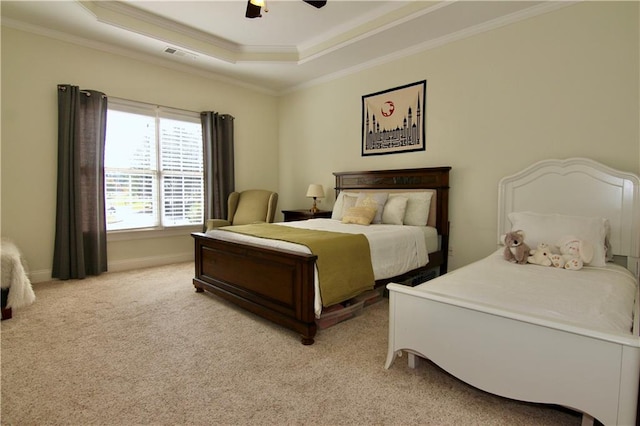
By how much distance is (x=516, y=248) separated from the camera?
254 cm

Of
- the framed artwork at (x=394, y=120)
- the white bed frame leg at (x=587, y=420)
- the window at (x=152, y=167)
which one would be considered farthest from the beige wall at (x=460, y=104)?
the white bed frame leg at (x=587, y=420)

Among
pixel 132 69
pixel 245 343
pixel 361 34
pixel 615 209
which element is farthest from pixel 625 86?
pixel 132 69

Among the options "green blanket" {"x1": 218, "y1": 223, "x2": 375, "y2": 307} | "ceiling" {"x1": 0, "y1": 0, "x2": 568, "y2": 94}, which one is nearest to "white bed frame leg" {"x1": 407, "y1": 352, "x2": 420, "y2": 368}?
"green blanket" {"x1": 218, "y1": 223, "x2": 375, "y2": 307}

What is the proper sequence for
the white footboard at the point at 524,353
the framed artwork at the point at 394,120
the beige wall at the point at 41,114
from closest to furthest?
the white footboard at the point at 524,353 < the beige wall at the point at 41,114 < the framed artwork at the point at 394,120

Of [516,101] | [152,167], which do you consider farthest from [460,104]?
[152,167]

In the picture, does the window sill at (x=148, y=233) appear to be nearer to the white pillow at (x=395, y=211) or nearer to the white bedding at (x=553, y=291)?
the white pillow at (x=395, y=211)

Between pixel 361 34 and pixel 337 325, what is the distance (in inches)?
130

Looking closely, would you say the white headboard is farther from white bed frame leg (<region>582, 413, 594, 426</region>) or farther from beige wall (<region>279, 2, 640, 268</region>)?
white bed frame leg (<region>582, 413, 594, 426</region>)

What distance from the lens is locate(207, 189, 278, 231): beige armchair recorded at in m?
4.80

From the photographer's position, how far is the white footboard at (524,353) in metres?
1.25

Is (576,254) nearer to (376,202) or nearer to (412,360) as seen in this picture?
(412,360)

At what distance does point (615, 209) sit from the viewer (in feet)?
8.71

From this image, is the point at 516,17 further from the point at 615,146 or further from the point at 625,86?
the point at 615,146

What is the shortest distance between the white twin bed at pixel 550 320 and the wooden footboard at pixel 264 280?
25.2 inches
